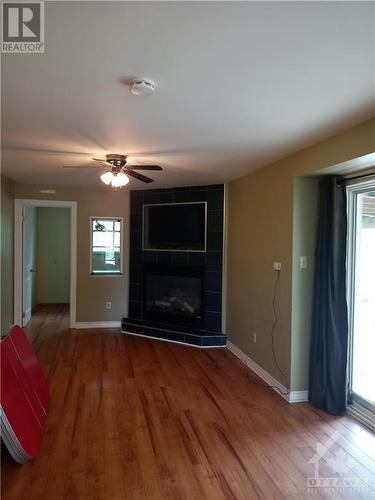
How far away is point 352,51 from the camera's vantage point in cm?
154

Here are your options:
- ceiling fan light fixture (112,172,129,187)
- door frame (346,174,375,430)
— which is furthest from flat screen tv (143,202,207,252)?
door frame (346,174,375,430)

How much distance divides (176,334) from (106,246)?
2.01 meters

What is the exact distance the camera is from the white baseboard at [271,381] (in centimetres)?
334

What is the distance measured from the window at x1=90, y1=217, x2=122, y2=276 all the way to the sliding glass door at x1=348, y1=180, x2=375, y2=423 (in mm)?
3911

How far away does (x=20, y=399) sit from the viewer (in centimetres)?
248

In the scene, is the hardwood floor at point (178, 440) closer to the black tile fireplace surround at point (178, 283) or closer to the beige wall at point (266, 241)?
the beige wall at point (266, 241)

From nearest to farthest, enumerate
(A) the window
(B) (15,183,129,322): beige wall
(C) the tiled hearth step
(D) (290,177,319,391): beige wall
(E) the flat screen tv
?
1. (D) (290,177,319,391): beige wall
2. (C) the tiled hearth step
3. (E) the flat screen tv
4. (B) (15,183,129,322): beige wall
5. (A) the window

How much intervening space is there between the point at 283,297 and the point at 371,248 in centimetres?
96

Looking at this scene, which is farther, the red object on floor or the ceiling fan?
the ceiling fan

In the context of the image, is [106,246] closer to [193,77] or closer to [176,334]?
[176,334]

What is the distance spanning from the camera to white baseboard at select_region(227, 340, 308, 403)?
3.34 meters

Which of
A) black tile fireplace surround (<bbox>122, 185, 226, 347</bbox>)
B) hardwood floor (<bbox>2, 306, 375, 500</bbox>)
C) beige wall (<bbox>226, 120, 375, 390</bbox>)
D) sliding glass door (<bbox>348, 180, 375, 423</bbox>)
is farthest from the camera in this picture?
black tile fireplace surround (<bbox>122, 185, 226, 347</bbox>)

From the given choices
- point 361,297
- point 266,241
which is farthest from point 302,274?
point 266,241

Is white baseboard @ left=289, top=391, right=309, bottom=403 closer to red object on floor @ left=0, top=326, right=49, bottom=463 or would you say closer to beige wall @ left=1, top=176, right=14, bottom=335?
red object on floor @ left=0, top=326, right=49, bottom=463
